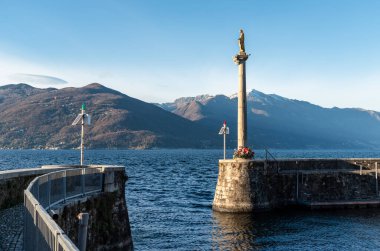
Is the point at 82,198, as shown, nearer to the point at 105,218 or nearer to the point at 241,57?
the point at 105,218

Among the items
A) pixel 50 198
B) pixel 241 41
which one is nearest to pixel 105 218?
pixel 50 198

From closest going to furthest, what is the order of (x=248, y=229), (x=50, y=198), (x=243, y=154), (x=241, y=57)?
(x=50, y=198) → (x=248, y=229) → (x=243, y=154) → (x=241, y=57)

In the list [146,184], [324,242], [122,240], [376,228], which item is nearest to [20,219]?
[122,240]

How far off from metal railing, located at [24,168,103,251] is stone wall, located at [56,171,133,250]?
1.63 feet

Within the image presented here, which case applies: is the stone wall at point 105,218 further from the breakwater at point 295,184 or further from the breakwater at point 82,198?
the breakwater at point 295,184

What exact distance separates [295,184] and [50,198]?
29953 mm

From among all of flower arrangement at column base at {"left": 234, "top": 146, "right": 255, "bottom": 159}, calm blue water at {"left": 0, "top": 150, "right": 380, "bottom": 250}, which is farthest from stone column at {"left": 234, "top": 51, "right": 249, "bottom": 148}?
calm blue water at {"left": 0, "top": 150, "right": 380, "bottom": 250}

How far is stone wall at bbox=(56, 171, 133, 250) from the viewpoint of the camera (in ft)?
52.7

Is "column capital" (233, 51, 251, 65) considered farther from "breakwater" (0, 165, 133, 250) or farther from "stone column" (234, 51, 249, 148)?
"breakwater" (0, 165, 133, 250)

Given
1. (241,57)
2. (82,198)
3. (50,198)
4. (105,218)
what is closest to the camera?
(50,198)

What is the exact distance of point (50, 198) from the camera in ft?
47.7

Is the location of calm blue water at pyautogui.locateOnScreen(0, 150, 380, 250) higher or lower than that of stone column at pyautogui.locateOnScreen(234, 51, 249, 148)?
lower

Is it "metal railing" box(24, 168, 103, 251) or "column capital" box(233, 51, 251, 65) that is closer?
"metal railing" box(24, 168, 103, 251)

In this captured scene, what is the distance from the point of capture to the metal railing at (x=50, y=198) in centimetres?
700
